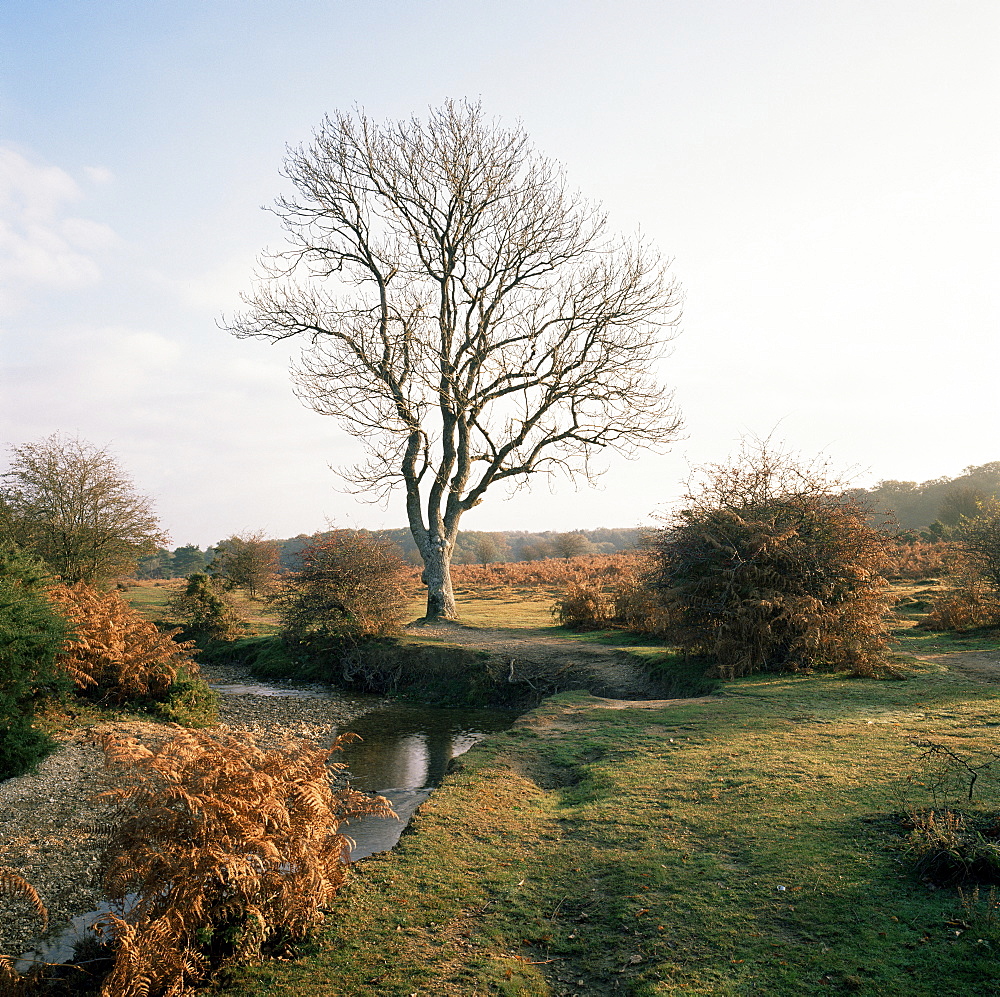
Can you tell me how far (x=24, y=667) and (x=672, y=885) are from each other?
9.31 metres

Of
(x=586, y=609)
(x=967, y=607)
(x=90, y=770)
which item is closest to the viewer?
(x=90, y=770)

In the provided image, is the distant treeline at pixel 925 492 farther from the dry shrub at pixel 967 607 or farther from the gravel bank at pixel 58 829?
the gravel bank at pixel 58 829

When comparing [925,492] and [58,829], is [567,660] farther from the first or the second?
[925,492]

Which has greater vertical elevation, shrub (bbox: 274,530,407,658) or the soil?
shrub (bbox: 274,530,407,658)

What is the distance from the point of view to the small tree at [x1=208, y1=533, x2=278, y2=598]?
30938mm

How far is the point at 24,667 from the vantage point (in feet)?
31.6

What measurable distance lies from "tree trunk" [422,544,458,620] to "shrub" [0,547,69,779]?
11.5 m

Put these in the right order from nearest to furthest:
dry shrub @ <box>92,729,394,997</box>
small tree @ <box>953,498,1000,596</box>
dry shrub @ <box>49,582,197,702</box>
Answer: dry shrub @ <box>92,729,394,997</box>, dry shrub @ <box>49,582,197,702</box>, small tree @ <box>953,498,1000,596</box>

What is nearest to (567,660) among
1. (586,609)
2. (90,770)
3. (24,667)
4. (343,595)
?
(586,609)

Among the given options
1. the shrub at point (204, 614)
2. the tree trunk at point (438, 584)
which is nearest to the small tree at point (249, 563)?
the shrub at point (204, 614)

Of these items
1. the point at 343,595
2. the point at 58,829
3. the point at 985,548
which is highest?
the point at 985,548

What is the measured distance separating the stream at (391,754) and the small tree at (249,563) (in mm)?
14727

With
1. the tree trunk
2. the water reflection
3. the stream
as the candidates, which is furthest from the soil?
the tree trunk

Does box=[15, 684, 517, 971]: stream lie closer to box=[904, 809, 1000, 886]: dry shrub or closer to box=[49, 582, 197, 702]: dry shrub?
box=[49, 582, 197, 702]: dry shrub
